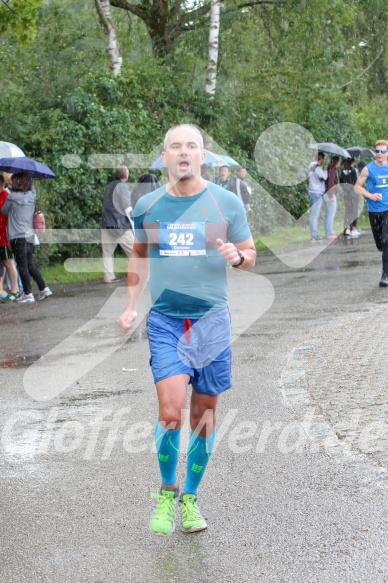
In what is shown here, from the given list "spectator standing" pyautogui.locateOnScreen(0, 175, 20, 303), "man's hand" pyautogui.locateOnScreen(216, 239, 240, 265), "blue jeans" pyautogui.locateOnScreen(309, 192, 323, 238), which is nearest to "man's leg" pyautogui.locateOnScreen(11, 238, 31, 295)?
"spectator standing" pyautogui.locateOnScreen(0, 175, 20, 303)

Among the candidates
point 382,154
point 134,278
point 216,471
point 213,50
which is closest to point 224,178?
point 382,154

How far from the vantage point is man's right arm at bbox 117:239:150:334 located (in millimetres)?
5371

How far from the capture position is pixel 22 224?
15.8 metres

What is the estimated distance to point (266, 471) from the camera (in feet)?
19.8

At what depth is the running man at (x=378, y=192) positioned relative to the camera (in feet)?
47.4

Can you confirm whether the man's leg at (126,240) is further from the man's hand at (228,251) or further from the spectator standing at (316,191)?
the man's hand at (228,251)

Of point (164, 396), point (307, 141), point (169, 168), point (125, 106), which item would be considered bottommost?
point (307, 141)

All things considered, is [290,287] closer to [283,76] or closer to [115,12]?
[283,76]

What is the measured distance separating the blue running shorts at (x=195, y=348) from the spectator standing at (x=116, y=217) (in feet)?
41.0

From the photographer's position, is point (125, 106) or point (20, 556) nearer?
point (20, 556)

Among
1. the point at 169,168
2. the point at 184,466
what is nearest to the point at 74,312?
the point at 184,466

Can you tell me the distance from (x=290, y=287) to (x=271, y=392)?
7.81 meters

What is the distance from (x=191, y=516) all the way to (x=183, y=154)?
67.6 inches

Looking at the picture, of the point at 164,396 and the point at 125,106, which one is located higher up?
the point at 164,396
